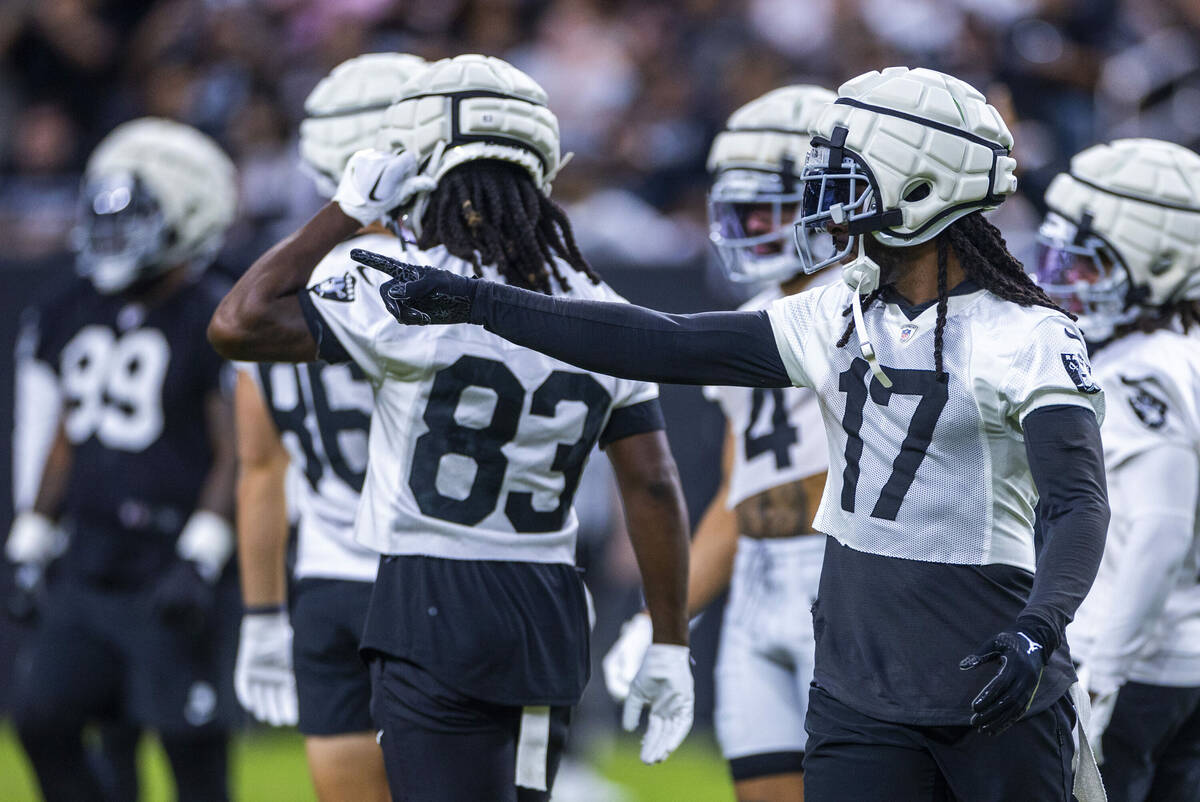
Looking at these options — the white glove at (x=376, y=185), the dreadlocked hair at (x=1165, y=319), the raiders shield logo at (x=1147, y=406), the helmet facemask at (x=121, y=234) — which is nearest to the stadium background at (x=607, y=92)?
the helmet facemask at (x=121, y=234)

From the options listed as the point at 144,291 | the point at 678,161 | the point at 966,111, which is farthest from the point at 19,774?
the point at 966,111

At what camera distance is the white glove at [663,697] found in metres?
3.51

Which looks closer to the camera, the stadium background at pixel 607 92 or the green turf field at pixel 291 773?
the green turf field at pixel 291 773

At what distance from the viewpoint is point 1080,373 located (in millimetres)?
2615

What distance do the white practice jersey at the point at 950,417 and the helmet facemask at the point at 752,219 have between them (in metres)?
1.40

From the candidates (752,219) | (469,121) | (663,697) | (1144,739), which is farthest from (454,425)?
(1144,739)

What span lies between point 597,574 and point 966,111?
16.2 feet

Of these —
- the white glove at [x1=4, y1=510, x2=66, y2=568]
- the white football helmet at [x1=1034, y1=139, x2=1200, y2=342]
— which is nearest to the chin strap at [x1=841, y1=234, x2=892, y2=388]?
the white football helmet at [x1=1034, y1=139, x2=1200, y2=342]

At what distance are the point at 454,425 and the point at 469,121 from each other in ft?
2.16

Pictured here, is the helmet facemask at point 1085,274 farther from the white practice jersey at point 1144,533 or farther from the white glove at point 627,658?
the white glove at point 627,658

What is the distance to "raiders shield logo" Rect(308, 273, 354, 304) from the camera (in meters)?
3.12

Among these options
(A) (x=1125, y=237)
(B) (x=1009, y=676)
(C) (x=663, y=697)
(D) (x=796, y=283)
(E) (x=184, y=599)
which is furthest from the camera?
(E) (x=184, y=599)

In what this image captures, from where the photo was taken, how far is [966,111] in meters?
2.82

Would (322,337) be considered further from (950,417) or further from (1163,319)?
(1163,319)
